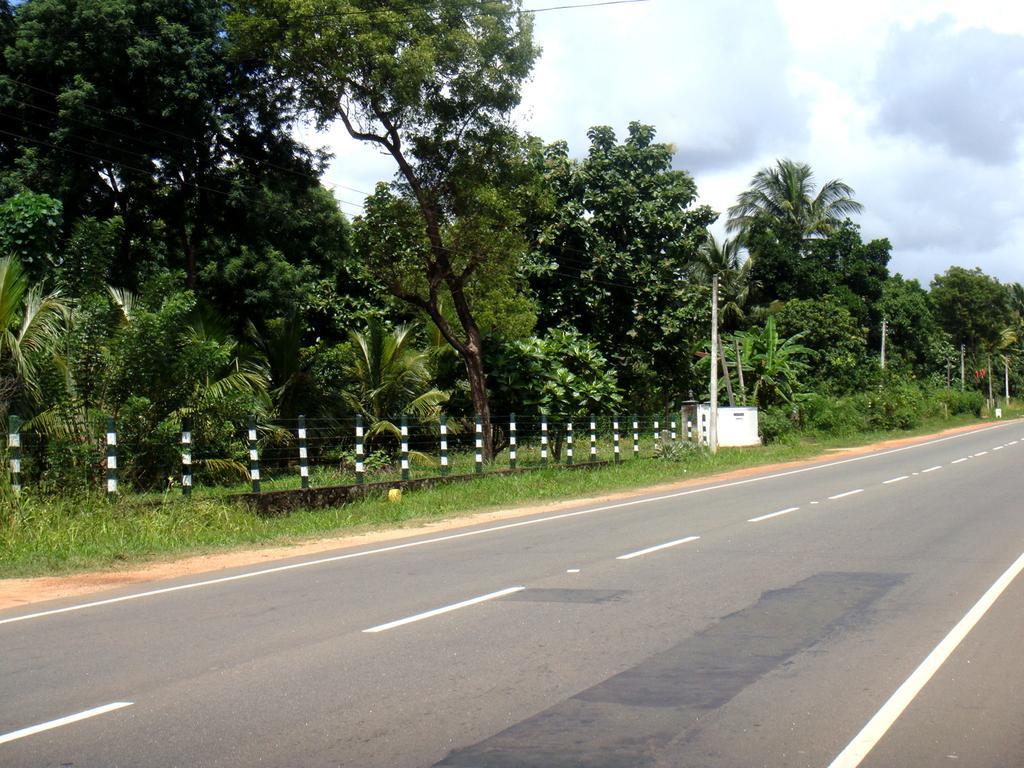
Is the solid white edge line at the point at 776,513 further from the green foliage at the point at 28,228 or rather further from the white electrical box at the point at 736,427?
the white electrical box at the point at 736,427

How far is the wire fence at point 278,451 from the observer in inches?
624

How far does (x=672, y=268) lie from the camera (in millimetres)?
39438

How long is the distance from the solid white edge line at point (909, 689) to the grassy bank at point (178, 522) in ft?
29.4

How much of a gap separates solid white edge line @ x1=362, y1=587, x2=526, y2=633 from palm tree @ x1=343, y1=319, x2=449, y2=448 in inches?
719

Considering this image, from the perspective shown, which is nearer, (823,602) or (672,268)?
A: (823,602)

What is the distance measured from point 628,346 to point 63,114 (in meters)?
21.9

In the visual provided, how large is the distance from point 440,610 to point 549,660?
201 cm

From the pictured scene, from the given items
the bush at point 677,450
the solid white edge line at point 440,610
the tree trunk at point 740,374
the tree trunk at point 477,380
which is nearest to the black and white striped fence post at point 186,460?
the solid white edge line at point 440,610

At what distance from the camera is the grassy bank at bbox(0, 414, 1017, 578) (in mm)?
12648

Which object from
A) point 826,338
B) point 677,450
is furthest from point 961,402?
point 677,450

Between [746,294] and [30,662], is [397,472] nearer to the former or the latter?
[30,662]

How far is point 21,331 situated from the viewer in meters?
17.4

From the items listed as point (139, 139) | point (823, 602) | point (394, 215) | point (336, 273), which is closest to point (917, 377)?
point (336, 273)

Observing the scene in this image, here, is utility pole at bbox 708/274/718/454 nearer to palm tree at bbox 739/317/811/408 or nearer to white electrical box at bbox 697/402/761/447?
white electrical box at bbox 697/402/761/447
